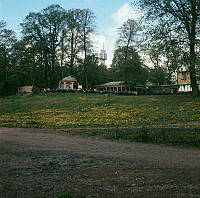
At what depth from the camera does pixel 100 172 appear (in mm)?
6102

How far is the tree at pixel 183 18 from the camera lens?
27.3m

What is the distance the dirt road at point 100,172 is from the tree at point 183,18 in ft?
67.8

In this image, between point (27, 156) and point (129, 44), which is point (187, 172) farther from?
point (129, 44)

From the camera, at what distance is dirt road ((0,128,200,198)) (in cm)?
483

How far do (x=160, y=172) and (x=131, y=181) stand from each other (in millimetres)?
1015

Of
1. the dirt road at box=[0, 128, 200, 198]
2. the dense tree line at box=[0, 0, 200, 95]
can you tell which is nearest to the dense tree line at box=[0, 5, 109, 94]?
the dense tree line at box=[0, 0, 200, 95]

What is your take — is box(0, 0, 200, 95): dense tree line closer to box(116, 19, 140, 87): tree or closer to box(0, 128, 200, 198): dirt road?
box(116, 19, 140, 87): tree

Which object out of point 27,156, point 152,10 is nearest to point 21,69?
point 152,10

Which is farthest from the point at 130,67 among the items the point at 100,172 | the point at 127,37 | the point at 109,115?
the point at 100,172

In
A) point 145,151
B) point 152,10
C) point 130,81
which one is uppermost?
point 152,10

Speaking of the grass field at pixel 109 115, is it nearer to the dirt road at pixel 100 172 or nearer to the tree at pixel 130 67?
the dirt road at pixel 100 172

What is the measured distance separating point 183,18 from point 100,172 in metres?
26.2

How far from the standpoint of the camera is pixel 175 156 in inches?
311

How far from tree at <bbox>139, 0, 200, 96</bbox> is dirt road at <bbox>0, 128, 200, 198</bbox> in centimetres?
2066
